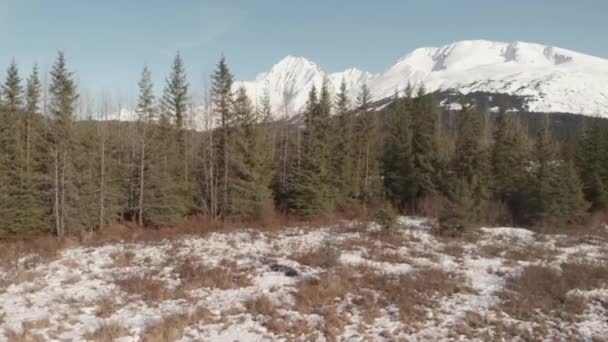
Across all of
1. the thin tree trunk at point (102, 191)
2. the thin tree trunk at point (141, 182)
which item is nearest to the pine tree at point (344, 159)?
the thin tree trunk at point (141, 182)

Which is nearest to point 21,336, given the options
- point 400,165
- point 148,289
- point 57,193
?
point 148,289

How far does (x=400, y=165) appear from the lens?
35.3 metres

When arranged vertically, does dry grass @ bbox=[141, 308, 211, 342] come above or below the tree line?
below

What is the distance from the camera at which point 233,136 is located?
28812 millimetres

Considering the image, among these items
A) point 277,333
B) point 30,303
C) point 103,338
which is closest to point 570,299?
point 277,333

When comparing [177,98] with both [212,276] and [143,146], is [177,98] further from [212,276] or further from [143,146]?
[212,276]

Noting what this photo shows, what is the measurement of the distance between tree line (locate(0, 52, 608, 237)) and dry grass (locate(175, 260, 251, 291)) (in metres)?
11.7

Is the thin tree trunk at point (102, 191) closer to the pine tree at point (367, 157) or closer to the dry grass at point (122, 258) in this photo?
→ the dry grass at point (122, 258)

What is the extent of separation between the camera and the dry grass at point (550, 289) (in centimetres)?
1030

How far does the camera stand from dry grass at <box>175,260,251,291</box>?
12.2 meters

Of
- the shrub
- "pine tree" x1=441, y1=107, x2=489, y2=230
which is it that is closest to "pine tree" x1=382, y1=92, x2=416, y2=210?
"pine tree" x1=441, y1=107, x2=489, y2=230

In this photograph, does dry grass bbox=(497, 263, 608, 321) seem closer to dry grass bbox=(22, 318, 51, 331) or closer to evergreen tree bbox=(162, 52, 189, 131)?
dry grass bbox=(22, 318, 51, 331)

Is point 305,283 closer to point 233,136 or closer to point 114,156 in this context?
point 233,136

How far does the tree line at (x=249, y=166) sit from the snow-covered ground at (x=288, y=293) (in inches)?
257
